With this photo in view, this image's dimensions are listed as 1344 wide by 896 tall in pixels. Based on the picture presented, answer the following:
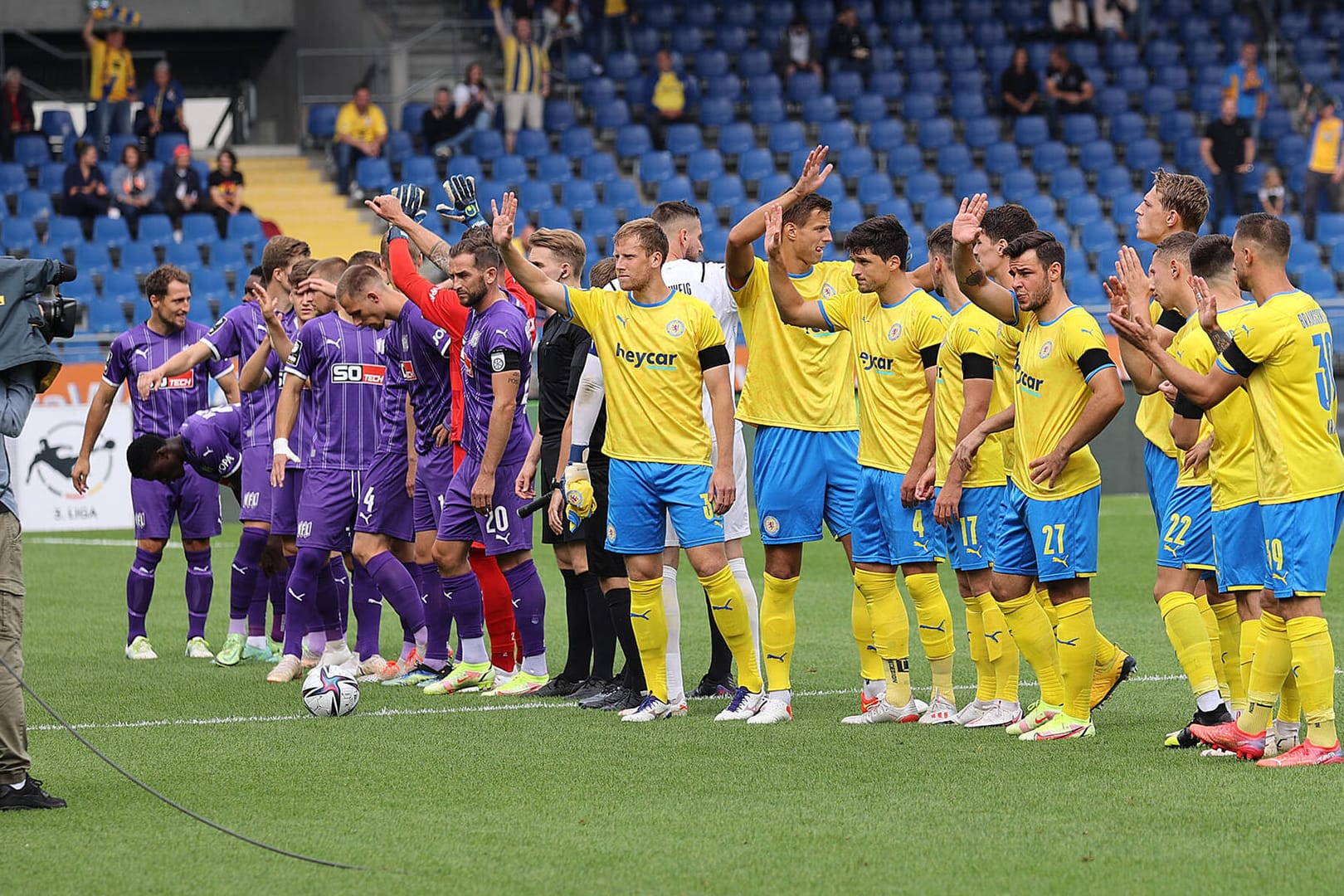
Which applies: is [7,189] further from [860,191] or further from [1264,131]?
[1264,131]

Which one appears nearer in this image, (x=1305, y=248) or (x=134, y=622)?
(x=134, y=622)

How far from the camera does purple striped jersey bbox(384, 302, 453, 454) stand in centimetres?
870

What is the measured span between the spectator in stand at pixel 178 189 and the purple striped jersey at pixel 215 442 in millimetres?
12194

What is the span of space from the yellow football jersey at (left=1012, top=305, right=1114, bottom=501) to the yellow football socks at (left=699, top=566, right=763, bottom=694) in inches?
47.7

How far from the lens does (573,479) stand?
25.1 feet

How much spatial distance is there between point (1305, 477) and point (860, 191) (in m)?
18.6

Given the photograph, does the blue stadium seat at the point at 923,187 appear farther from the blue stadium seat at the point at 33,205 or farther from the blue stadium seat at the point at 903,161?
the blue stadium seat at the point at 33,205

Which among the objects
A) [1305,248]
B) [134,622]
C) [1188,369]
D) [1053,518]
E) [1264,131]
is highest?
[1264,131]

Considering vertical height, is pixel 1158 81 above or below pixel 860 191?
above

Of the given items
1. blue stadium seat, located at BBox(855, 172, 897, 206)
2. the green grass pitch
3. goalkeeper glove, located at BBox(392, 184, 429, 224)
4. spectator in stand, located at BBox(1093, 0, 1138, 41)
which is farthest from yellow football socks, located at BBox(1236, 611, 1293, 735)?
spectator in stand, located at BBox(1093, 0, 1138, 41)

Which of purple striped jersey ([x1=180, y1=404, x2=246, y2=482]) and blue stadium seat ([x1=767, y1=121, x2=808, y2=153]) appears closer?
purple striped jersey ([x1=180, y1=404, x2=246, y2=482])

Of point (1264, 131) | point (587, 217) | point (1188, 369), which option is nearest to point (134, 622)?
point (1188, 369)

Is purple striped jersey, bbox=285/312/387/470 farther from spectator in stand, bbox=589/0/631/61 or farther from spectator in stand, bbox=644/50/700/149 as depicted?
spectator in stand, bbox=589/0/631/61

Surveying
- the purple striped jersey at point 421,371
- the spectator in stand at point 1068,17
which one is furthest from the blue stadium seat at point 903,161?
the purple striped jersey at point 421,371
